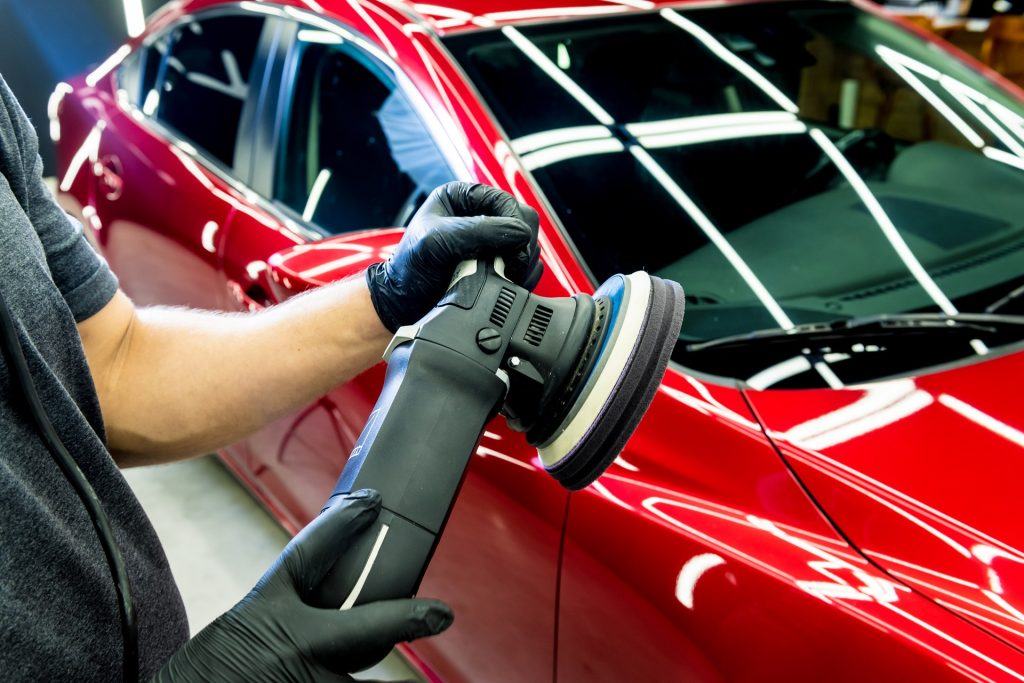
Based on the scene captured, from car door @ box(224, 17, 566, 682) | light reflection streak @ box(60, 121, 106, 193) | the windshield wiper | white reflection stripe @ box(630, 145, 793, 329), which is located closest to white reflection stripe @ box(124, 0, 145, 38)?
light reflection streak @ box(60, 121, 106, 193)

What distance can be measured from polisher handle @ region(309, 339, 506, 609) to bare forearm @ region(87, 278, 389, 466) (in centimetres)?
25

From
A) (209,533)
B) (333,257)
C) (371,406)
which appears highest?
(333,257)

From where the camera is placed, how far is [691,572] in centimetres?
104

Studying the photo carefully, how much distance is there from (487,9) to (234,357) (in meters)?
0.90

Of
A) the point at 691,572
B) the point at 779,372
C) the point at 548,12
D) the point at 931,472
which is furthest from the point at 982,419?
the point at 548,12

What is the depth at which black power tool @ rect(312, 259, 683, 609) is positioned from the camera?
2.67 ft

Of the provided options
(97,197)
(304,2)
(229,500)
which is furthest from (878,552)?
(97,197)

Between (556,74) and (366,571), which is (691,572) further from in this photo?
(556,74)

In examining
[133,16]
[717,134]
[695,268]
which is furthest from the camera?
[133,16]

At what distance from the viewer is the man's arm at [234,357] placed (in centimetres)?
108

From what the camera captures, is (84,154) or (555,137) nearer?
(555,137)

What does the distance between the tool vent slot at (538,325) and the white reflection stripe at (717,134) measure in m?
0.68

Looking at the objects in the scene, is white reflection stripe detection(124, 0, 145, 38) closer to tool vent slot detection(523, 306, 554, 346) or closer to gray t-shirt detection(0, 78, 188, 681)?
gray t-shirt detection(0, 78, 188, 681)

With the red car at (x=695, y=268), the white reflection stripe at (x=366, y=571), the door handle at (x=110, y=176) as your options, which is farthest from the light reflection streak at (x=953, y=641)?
the door handle at (x=110, y=176)
